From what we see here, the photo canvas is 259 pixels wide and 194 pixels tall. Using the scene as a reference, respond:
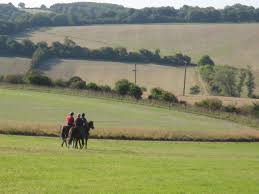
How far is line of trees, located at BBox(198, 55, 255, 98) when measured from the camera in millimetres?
113500

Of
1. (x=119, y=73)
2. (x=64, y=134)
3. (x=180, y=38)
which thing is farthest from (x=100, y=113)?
(x=180, y=38)

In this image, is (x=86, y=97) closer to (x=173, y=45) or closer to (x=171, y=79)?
(x=171, y=79)

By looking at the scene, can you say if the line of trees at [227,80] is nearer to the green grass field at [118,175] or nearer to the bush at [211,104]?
the bush at [211,104]

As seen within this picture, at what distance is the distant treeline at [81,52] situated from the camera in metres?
122

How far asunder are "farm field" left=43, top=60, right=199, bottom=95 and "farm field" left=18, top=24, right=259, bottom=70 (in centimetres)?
1223

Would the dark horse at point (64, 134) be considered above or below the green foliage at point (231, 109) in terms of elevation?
above

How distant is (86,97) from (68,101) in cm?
724

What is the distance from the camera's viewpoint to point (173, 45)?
140 metres

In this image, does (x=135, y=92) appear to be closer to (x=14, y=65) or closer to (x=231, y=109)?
(x=231, y=109)

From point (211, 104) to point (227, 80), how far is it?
111ft

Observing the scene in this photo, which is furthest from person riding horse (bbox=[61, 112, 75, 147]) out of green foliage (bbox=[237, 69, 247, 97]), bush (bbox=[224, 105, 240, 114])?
green foliage (bbox=[237, 69, 247, 97])

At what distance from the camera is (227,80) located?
114750mm

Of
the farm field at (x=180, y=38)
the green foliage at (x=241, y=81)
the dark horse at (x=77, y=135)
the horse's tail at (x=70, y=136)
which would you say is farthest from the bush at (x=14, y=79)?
the horse's tail at (x=70, y=136)

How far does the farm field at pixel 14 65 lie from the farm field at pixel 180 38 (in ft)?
46.8
